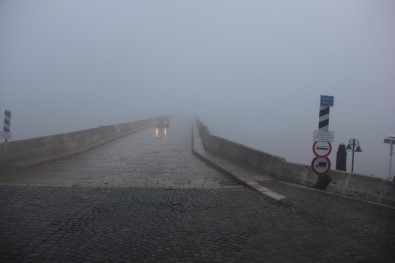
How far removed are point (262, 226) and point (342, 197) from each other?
130 inches

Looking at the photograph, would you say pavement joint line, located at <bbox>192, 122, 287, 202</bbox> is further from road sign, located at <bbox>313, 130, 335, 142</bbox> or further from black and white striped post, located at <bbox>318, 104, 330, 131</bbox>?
black and white striped post, located at <bbox>318, 104, 330, 131</bbox>

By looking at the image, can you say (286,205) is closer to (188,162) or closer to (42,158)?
(188,162)

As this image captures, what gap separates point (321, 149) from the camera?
10.4 m

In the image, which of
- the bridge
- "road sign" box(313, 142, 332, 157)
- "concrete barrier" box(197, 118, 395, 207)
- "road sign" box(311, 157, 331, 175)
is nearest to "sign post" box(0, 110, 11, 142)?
the bridge

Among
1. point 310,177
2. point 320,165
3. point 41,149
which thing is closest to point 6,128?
point 41,149

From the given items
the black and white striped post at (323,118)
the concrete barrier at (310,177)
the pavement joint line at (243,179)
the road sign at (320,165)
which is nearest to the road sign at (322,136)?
the black and white striped post at (323,118)

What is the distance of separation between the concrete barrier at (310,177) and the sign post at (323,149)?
198mm

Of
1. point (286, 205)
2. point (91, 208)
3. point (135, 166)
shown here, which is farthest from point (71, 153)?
point (286, 205)

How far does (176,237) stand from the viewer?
6426mm

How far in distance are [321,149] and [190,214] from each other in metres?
4.26

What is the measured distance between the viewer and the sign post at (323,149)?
1003 cm

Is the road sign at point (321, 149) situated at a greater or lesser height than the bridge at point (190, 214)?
greater

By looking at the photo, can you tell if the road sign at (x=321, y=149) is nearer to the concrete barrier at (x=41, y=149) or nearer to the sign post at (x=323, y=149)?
the sign post at (x=323, y=149)

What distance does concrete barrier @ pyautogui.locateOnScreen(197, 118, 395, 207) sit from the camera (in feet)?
29.0
